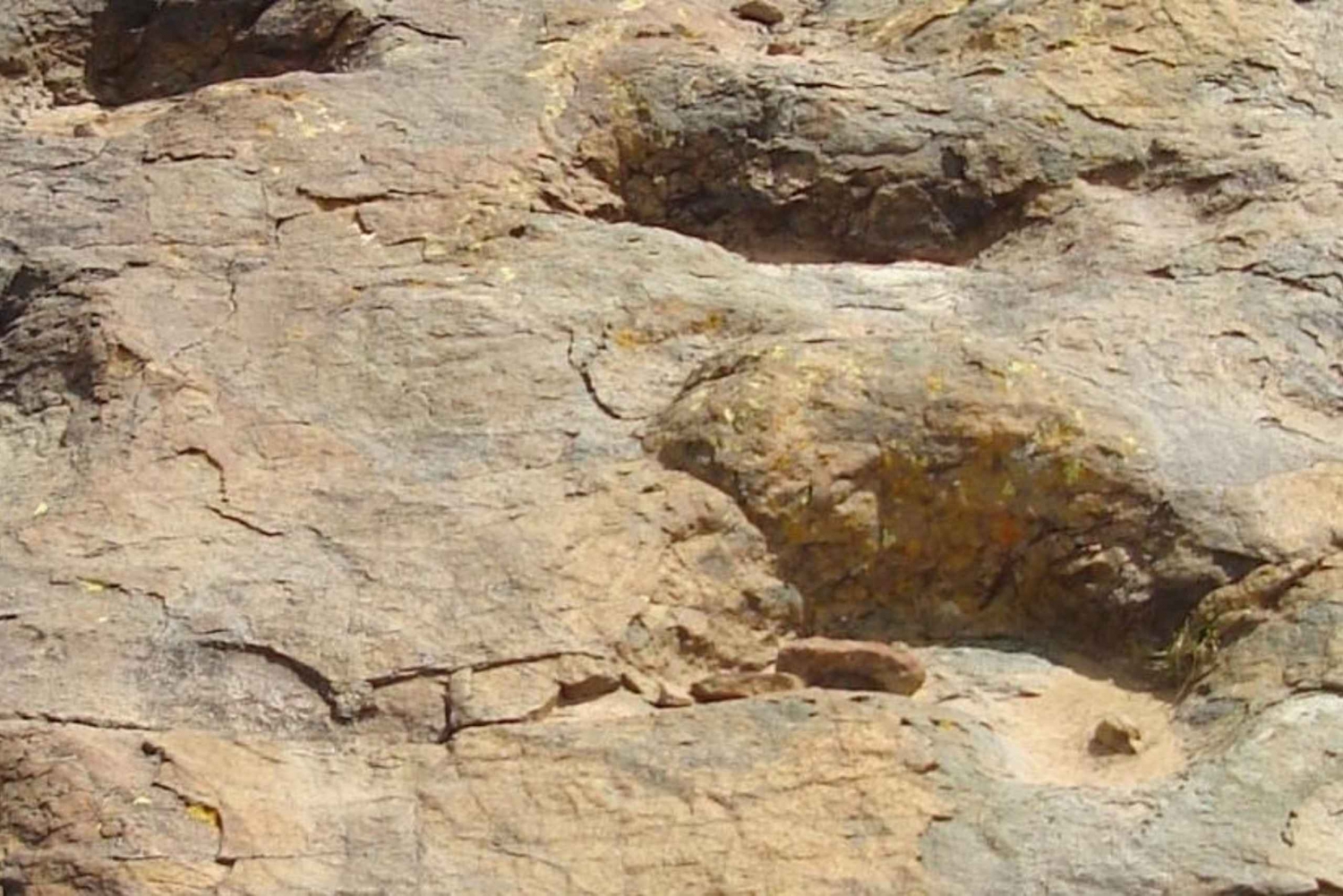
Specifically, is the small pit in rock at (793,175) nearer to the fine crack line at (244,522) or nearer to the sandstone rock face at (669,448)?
the sandstone rock face at (669,448)

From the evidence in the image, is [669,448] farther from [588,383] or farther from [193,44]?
[193,44]

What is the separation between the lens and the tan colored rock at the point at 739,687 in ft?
18.0

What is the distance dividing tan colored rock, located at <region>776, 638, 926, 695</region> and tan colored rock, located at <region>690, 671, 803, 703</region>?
116 mm

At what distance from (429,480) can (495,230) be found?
43.2 inches

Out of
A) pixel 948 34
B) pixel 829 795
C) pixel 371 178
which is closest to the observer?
pixel 829 795

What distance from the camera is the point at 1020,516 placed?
599 cm

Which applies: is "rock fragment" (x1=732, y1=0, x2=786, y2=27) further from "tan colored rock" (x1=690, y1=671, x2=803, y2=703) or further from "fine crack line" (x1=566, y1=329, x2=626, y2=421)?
"tan colored rock" (x1=690, y1=671, x2=803, y2=703)

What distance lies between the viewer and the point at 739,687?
5512mm

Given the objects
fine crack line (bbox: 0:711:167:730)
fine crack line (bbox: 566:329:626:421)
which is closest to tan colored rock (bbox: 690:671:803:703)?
fine crack line (bbox: 566:329:626:421)

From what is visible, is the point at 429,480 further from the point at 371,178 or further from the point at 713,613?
the point at 371,178

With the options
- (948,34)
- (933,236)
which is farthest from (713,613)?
(948,34)

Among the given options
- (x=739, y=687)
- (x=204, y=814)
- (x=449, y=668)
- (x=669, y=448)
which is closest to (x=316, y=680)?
(x=449, y=668)

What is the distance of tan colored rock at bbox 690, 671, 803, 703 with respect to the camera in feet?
18.0

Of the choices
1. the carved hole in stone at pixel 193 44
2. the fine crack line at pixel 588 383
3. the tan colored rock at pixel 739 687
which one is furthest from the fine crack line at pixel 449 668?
the carved hole in stone at pixel 193 44
